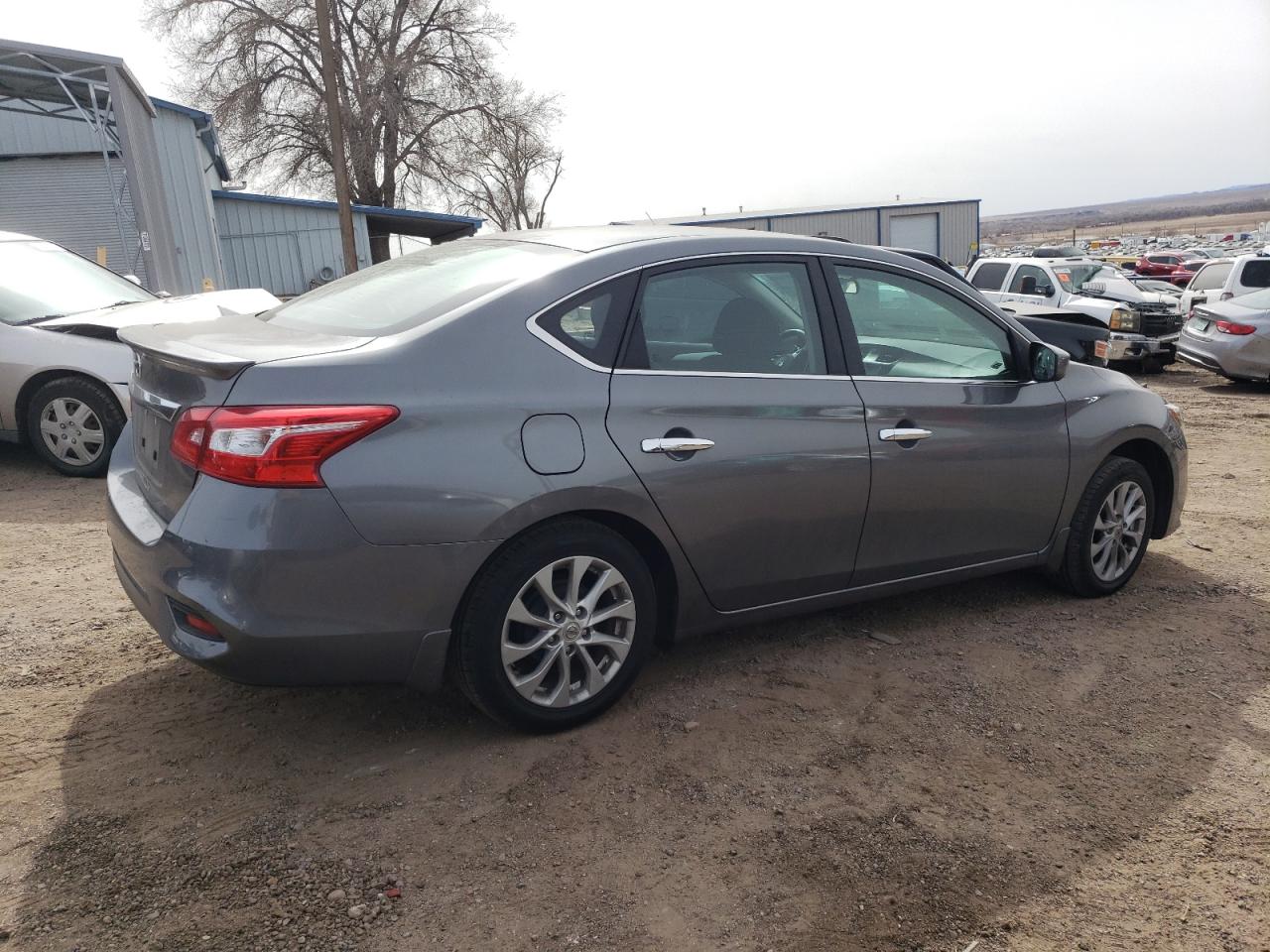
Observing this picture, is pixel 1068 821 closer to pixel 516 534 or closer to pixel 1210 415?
pixel 516 534

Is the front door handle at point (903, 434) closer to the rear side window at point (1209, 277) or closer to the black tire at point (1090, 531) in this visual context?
the black tire at point (1090, 531)

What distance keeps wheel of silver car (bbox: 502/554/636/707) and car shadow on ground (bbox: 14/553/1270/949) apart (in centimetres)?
19

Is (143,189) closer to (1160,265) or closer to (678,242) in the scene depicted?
(678,242)

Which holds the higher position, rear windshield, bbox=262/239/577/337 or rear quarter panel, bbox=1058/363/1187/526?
rear windshield, bbox=262/239/577/337

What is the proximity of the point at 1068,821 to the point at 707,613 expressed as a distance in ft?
4.21

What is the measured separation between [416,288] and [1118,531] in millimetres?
3346

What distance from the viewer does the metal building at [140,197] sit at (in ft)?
45.1

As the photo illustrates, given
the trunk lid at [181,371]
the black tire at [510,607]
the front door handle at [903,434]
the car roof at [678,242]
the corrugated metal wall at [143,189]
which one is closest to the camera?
the trunk lid at [181,371]

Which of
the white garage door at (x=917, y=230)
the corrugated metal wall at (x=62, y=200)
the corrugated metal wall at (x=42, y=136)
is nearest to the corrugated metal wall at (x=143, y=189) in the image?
the corrugated metal wall at (x=62, y=200)

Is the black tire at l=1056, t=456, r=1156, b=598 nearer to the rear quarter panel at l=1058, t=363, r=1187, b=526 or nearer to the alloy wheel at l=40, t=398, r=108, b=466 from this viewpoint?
the rear quarter panel at l=1058, t=363, r=1187, b=526

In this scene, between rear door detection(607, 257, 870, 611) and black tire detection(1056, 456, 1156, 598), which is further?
black tire detection(1056, 456, 1156, 598)

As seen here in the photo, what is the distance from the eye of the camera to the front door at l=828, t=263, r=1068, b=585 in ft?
12.8

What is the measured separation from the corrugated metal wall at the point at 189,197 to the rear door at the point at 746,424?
56.6 ft

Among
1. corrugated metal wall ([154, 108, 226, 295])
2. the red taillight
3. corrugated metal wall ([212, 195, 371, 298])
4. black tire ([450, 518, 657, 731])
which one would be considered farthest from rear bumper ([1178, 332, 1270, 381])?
corrugated metal wall ([212, 195, 371, 298])
